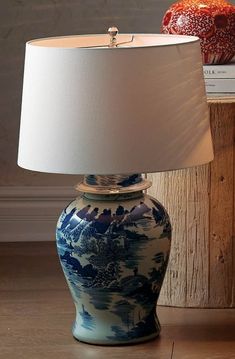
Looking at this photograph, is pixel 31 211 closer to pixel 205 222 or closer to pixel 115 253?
pixel 205 222

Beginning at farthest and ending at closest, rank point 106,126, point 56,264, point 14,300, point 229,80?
point 56,264, point 14,300, point 229,80, point 106,126

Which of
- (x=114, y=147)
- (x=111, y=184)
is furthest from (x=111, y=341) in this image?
(x=114, y=147)

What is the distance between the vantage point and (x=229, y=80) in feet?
7.39

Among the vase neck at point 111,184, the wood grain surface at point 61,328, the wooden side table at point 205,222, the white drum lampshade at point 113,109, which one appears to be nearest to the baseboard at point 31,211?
the wood grain surface at point 61,328

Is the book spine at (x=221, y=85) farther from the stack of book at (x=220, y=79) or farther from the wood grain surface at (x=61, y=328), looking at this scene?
the wood grain surface at (x=61, y=328)

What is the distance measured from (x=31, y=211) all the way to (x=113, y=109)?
114 centimetres

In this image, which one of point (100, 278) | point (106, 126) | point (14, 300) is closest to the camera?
point (106, 126)

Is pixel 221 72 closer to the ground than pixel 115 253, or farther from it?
farther from it

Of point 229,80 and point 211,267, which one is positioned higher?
point 229,80

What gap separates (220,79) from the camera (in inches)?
88.9

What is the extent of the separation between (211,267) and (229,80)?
1.43 ft

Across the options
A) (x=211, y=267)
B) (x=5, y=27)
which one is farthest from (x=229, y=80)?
(x=5, y=27)

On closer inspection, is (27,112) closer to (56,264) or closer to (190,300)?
(190,300)

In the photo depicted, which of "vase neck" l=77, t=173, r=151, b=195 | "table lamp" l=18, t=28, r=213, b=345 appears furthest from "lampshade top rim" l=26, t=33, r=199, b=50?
"vase neck" l=77, t=173, r=151, b=195
